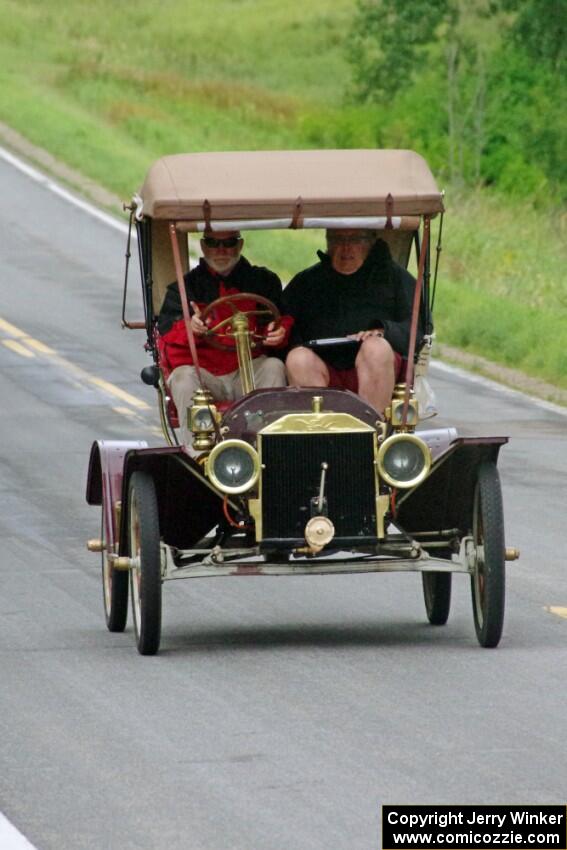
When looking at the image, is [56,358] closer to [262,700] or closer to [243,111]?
[262,700]

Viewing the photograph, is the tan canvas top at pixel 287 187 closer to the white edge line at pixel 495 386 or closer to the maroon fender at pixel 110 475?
the maroon fender at pixel 110 475

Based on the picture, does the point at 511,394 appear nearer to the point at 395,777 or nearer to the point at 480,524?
the point at 480,524

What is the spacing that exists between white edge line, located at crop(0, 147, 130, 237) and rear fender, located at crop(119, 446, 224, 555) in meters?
22.7

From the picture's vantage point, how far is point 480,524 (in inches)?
373

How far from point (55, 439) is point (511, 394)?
5.35 m

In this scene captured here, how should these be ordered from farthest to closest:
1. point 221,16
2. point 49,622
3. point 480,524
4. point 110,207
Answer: point 221,16, point 110,207, point 49,622, point 480,524

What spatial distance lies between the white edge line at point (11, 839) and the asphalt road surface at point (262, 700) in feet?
0.12

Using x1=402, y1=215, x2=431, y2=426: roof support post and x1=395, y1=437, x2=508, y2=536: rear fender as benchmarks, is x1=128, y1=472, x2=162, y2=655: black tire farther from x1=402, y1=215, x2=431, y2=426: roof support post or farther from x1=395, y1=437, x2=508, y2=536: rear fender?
x1=402, y1=215, x2=431, y2=426: roof support post

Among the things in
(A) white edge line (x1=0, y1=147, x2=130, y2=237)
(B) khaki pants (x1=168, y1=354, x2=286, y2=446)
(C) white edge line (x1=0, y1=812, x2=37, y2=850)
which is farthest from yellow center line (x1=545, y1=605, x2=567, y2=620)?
(A) white edge line (x1=0, y1=147, x2=130, y2=237)

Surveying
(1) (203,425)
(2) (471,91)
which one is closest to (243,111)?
(2) (471,91)

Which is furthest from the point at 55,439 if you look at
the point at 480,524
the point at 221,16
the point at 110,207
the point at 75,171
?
the point at 221,16

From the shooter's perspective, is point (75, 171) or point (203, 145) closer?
point (75, 171)

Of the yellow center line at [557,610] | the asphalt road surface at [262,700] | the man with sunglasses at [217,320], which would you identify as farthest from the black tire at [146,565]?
the yellow center line at [557,610]

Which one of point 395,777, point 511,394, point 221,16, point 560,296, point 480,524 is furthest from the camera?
point 221,16
